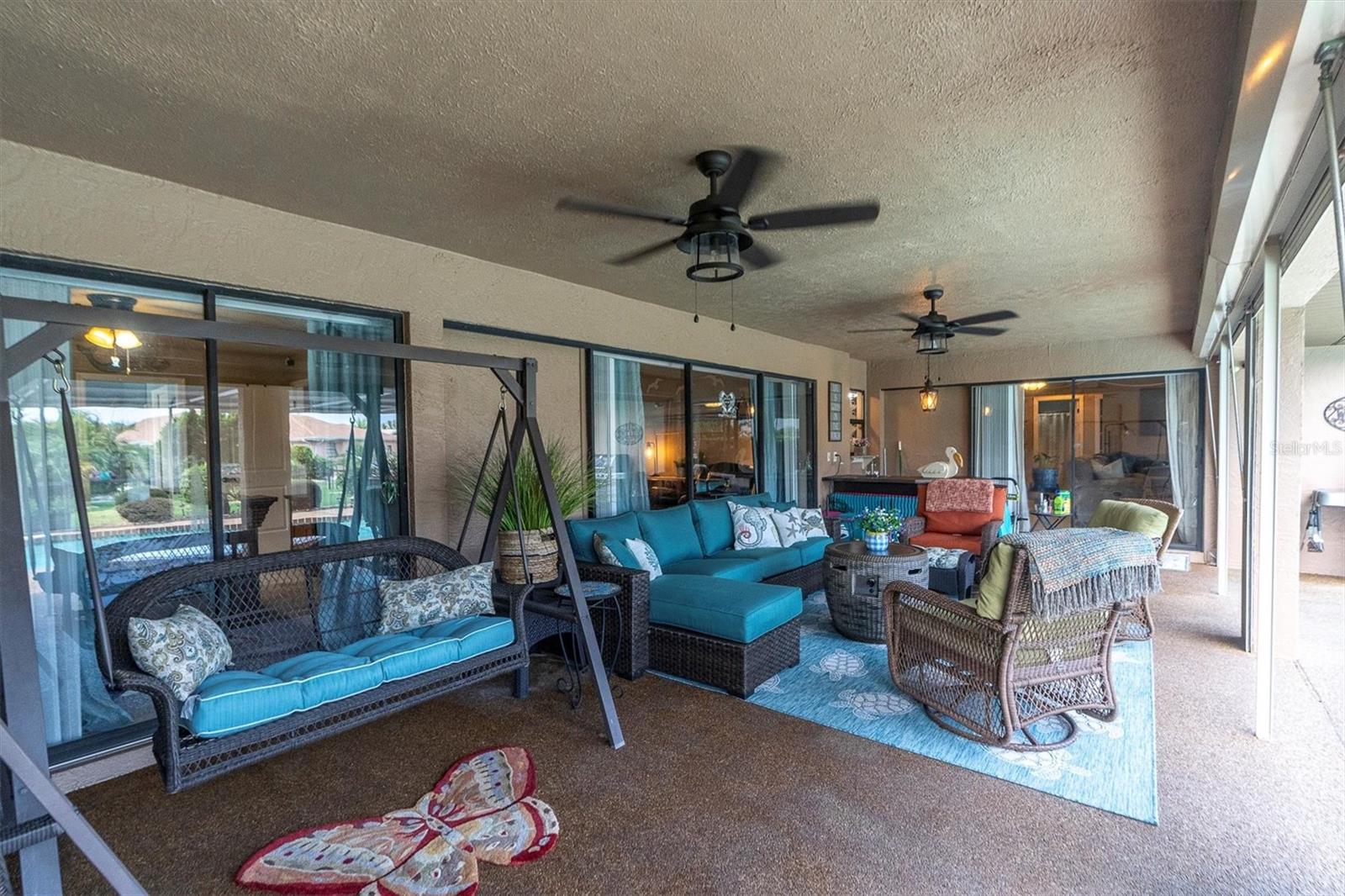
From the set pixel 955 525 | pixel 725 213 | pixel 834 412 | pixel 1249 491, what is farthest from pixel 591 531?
pixel 834 412

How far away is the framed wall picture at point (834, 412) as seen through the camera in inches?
322

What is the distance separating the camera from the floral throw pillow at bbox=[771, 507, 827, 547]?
18.1 ft

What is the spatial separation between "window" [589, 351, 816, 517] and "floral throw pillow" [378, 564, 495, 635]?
175cm

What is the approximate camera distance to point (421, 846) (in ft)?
7.27

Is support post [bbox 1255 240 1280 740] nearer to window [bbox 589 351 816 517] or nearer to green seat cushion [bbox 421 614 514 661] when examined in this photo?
green seat cushion [bbox 421 614 514 661]

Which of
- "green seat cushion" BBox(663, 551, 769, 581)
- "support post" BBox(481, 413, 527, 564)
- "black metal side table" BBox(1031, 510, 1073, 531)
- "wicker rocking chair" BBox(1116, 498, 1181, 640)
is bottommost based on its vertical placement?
"wicker rocking chair" BBox(1116, 498, 1181, 640)

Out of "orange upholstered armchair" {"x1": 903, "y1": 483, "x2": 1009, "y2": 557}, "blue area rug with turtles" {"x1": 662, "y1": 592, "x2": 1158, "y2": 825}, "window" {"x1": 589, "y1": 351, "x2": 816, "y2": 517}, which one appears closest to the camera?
"blue area rug with turtles" {"x1": 662, "y1": 592, "x2": 1158, "y2": 825}

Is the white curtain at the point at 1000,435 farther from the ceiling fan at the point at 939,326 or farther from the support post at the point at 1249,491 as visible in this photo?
the support post at the point at 1249,491

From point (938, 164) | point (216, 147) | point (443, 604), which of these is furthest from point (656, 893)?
point (216, 147)

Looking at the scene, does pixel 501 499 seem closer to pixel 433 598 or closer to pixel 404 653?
pixel 433 598

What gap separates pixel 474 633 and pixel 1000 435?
25.0 feet

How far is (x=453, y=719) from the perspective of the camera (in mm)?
3229

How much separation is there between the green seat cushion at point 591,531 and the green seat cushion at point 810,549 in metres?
1.49

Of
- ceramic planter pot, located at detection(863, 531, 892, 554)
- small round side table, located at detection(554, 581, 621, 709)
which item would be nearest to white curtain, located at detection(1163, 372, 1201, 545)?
ceramic planter pot, located at detection(863, 531, 892, 554)
